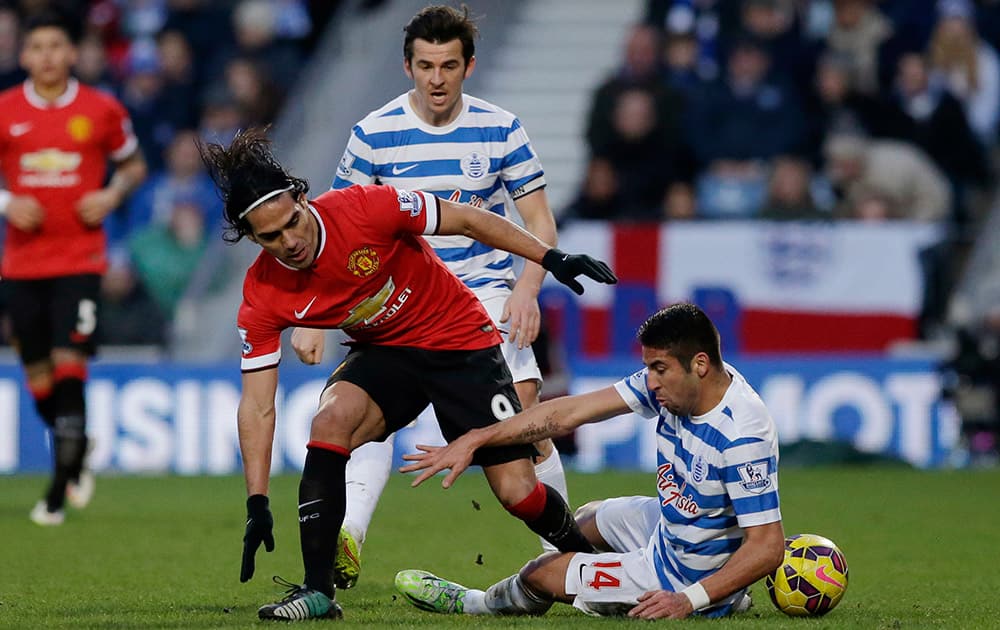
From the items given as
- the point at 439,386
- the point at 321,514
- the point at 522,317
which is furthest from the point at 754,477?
the point at 522,317

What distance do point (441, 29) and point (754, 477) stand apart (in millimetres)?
2392

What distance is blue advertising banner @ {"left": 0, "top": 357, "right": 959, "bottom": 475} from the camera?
43.1 ft

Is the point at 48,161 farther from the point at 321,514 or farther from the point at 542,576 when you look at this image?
the point at 542,576

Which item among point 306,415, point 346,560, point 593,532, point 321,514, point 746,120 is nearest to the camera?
point 321,514

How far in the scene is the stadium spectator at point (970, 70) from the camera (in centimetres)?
1545

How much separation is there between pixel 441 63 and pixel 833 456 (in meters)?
7.24

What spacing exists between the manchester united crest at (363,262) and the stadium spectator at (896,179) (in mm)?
9206

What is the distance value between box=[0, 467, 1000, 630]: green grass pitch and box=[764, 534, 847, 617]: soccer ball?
83 mm

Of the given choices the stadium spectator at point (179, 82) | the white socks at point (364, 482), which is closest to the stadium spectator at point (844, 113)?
the stadium spectator at point (179, 82)

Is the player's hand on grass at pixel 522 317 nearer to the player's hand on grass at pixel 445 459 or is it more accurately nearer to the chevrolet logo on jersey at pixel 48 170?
the player's hand on grass at pixel 445 459

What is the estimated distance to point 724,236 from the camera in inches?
550

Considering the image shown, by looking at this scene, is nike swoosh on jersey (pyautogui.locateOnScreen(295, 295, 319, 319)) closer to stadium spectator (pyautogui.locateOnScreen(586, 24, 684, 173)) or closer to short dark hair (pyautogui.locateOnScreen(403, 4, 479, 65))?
short dark hair (pyautogui.locateOnScreen(403, 4, 479, 65))

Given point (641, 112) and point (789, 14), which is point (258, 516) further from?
point (789, 14)

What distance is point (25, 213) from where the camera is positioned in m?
9.54
